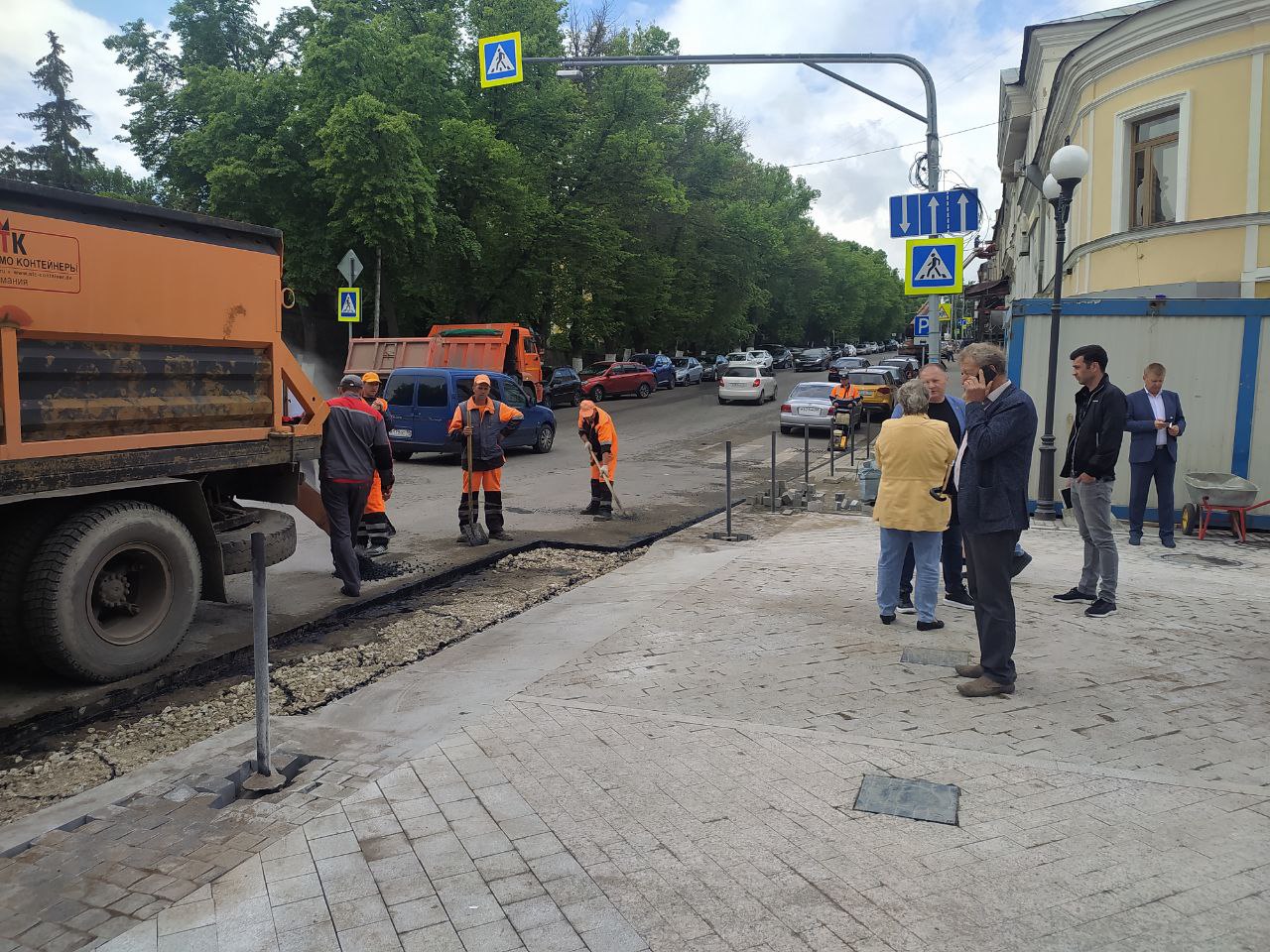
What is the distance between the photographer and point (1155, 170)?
15.4m

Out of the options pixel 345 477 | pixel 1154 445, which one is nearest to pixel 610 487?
pixel 345 477

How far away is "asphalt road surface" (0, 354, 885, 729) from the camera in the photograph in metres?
6.22

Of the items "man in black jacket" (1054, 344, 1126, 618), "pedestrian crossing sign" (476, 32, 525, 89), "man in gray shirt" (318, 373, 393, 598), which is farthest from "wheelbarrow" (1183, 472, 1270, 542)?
"pedestrian crossing sign" (476, 32, 525, 89)

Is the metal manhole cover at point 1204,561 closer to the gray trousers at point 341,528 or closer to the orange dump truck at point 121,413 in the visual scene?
the gray trousers at point 341,528

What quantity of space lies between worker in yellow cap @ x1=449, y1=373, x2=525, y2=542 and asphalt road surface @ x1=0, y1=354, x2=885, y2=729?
0.38 metres

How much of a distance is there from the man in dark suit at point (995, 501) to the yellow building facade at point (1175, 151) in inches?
433

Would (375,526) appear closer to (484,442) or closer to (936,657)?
(484,442)

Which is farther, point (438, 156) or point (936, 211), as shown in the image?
point (438, 156)

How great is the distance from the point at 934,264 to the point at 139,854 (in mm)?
9224

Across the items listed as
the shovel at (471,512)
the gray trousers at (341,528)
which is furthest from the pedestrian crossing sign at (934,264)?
the gray trousers at (341,528)

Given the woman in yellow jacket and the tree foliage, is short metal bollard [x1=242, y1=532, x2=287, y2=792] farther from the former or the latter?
the tree foliage

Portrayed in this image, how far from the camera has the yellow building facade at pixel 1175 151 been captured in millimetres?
13766

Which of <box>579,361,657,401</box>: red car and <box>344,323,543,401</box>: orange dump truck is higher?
<box>344,323,543,401</box>: orange dump truck

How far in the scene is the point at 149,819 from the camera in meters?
3.88
